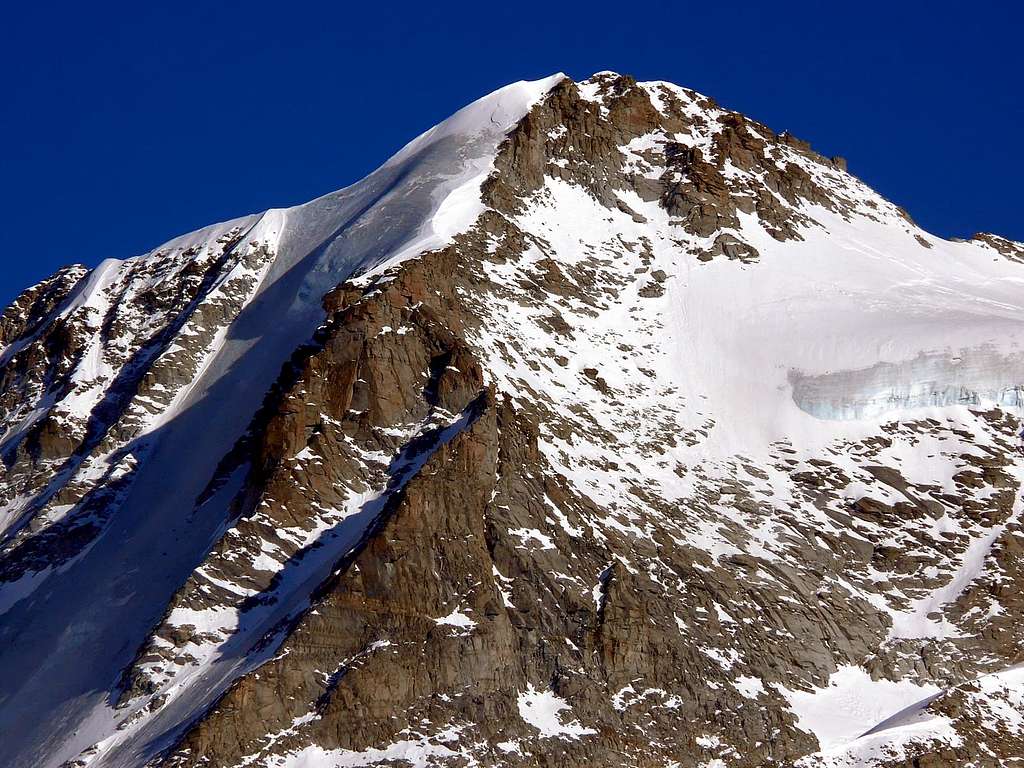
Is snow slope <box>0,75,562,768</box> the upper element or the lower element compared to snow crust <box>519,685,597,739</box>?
upper

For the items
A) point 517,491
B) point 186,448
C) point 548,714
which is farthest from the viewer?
point 186,448

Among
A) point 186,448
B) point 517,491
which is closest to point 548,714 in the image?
point 517,491

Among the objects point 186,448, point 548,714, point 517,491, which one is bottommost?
point 548,714

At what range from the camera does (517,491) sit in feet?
485

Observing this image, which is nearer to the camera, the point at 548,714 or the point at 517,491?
the point at 548,714

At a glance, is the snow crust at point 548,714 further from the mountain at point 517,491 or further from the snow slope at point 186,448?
the snow slope at point 186,448

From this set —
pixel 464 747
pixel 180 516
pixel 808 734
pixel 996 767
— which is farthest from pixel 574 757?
pixel 180 516

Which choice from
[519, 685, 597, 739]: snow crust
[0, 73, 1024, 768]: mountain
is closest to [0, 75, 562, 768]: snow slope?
[0, 73, 1024, 768]: mountain

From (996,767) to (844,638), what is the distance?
554 inches

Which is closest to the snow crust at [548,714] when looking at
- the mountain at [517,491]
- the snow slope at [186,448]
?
the mountain at [517,491]

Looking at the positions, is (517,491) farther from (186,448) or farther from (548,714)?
(186,448)

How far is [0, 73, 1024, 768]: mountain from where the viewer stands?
13888cm

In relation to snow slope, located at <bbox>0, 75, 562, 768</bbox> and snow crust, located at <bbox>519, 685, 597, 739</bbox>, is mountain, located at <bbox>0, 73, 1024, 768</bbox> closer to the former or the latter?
snow crust, located at <bbox>519, 685, 597, 739</bbox>

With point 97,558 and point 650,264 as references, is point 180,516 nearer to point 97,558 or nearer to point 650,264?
point 97,558
